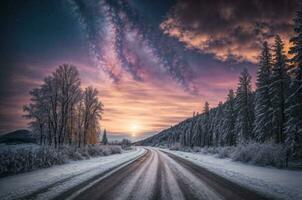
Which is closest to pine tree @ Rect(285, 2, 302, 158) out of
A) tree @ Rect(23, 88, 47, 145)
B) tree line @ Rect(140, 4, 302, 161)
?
tree line @ Rect(140, 4, 302, 161)

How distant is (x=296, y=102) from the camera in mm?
22219

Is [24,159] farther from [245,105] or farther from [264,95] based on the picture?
[245,105]

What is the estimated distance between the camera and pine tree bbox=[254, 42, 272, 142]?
36406 mm

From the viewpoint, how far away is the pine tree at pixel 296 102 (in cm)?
2077

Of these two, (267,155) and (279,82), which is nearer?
(267,155)

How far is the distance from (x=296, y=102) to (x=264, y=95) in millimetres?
15191

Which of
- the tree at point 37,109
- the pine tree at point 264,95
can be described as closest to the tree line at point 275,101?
the pine tree at point 264,95

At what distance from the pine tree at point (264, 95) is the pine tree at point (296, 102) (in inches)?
517

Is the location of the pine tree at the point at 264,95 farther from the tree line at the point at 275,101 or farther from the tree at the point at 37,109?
the tree at the point at 37,109

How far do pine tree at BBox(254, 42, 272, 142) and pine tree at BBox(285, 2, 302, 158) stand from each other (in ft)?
43.1

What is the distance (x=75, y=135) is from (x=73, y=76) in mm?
24041

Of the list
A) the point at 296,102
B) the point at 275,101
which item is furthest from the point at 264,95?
the point at 296,102

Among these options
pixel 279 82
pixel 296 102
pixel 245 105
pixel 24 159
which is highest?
pixel 279 82

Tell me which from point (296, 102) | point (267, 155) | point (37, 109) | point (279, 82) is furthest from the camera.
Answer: point (37, 109)
